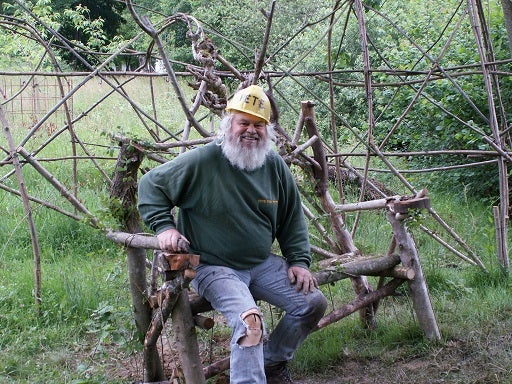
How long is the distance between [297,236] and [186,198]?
0.73m

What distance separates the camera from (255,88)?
3486 millimetres

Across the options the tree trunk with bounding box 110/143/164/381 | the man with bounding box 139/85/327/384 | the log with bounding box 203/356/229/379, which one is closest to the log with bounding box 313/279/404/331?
the man with bounding box 139/85/327/384

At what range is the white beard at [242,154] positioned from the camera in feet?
11.4

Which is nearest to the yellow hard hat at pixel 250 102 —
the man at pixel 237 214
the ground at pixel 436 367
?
the man at pixel 237 214

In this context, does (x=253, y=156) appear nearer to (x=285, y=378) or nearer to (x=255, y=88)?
(x=255, y=88)

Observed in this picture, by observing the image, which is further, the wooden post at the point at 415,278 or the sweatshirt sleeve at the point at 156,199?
the wooden post at the point at 415,278

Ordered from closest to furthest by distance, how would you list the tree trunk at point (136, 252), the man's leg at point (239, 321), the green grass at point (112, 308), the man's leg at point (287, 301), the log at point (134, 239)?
the man's leg at point (239, 321), the log at point (134, 239), the man's leg at point (287, 301), the tree trunk at point (136, 252), the green grass at point (112, 308)

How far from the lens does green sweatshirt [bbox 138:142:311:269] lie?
11.3 feet

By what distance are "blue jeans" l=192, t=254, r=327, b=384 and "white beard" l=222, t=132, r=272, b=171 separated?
0.56 metres

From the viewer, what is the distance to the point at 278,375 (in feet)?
12.8

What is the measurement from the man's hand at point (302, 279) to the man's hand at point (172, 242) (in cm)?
79

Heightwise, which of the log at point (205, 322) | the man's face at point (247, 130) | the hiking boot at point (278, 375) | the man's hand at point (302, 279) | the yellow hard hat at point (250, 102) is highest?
the yellow hard hat at point (250, 102)

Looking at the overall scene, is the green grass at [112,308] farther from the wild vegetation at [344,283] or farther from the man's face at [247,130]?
the man's face at [247,130]

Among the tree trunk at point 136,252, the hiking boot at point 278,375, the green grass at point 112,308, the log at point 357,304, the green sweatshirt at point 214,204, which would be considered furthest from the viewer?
the green grass at point 112,308
